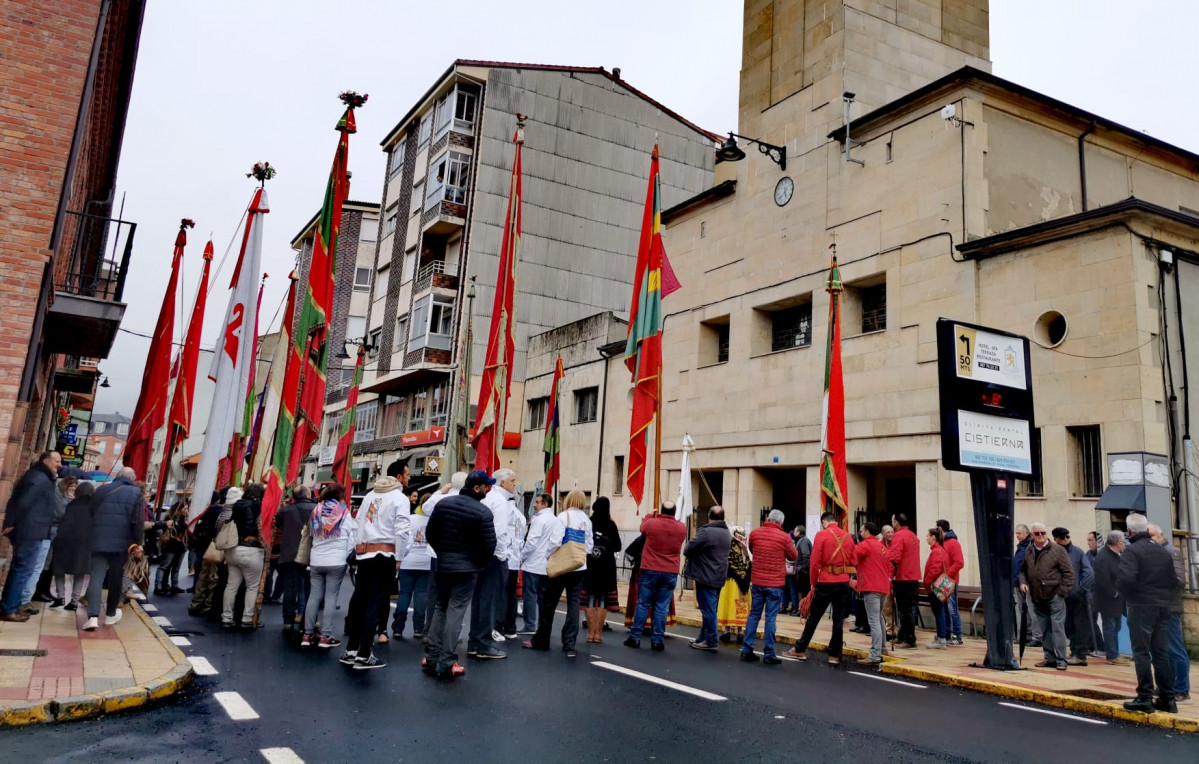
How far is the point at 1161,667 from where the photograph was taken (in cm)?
795

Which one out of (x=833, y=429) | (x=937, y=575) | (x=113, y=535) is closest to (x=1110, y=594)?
(x=937, y=575)

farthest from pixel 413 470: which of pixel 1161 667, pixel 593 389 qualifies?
pixel 1161 667

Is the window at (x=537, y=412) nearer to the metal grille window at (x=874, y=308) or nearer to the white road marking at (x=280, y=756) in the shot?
the metal grille window at (x=874, y=308)

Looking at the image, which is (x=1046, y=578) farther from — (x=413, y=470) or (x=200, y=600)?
(x=413, y=470)

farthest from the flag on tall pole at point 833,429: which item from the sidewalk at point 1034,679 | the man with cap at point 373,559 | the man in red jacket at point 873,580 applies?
the man with cap at point 373,559

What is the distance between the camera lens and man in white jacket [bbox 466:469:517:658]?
924 cm

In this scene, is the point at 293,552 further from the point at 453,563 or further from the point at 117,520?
the point at 453,563

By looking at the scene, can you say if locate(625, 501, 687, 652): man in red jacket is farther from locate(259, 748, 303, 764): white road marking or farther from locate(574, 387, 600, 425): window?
locate(574, 387, 600, 425): window

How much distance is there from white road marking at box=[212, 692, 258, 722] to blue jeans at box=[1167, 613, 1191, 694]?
8.42m

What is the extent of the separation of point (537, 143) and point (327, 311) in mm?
25906

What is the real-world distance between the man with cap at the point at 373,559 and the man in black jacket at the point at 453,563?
2.04 ft

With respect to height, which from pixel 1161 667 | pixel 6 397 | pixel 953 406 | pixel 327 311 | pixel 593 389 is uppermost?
pixel 593 389

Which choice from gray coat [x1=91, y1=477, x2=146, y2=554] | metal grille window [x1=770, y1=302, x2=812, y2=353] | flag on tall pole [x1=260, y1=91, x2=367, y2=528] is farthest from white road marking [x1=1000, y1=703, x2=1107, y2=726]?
metal grille window [x1=770, y1=302, x2=812, y2=353]

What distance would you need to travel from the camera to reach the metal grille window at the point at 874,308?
18516 millimetres
